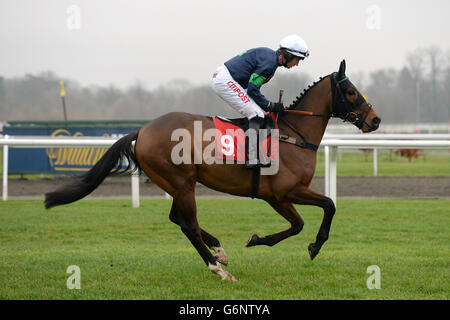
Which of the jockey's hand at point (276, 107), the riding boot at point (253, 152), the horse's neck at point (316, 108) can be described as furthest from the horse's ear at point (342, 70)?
the riding boot at point (253, 152)

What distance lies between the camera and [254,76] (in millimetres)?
4395

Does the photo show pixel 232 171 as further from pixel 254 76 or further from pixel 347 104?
pixel 347 104

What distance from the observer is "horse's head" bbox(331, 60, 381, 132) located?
4.66 meters

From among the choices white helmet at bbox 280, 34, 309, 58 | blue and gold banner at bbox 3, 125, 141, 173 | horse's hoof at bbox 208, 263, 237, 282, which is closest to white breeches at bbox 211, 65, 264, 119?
white helmet at bbox 280, 34, 309, 58

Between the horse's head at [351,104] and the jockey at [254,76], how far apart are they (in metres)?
0.42

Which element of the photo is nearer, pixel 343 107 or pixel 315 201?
pixel 315 201

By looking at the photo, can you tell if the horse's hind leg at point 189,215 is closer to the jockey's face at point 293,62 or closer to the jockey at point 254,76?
the jockey at point 254,76

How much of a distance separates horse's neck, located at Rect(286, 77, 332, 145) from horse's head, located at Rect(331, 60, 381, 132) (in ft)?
0.23

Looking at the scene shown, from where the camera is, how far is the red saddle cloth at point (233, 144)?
433 centimetres

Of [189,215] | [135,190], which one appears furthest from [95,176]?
[135,190]

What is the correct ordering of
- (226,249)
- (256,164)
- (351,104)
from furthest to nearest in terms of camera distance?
(226,249)
(351,104)
(256,164)

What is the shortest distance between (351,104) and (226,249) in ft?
6.66
